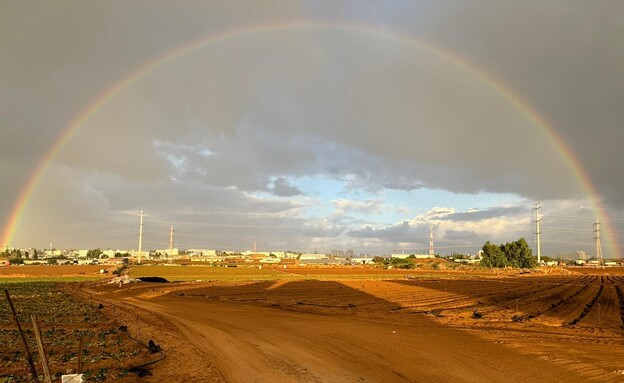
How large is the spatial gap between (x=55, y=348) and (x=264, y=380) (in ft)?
33.0

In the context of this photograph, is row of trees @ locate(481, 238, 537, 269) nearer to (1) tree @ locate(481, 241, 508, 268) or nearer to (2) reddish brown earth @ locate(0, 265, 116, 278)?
(1) tree @ locate(481, 241, 508, 268)

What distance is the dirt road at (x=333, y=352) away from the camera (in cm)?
1305

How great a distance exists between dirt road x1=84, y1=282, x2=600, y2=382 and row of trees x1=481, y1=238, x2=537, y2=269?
541ft

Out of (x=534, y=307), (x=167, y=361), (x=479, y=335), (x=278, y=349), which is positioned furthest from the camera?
(x=534, y=307)

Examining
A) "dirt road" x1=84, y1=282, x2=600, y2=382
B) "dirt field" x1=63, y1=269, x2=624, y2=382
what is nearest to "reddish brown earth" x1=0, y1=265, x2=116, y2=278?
"dirt field" x1=63, y1=269, x2=624, y2=382

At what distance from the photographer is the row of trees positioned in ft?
570

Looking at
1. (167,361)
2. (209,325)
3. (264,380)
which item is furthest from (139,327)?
(264,380)

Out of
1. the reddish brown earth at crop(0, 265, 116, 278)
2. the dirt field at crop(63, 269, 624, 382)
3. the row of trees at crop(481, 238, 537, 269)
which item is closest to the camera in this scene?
the dirt field at crop(63, 269, 624, 382)

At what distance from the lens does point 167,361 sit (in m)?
15.3

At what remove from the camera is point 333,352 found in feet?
53.9

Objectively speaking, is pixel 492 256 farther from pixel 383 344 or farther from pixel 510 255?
pixel 383 344

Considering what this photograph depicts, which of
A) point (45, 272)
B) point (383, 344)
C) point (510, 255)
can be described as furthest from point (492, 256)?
point (383, 344)

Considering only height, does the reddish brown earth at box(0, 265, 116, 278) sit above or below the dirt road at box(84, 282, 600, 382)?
below

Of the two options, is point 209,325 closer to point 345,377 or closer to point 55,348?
point 55,348
